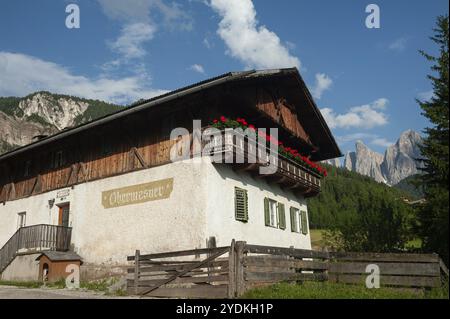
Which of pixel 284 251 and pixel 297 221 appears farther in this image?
pixel 297 221

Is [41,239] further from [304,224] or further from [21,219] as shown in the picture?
[304,224]

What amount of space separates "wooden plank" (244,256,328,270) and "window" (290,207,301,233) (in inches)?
323

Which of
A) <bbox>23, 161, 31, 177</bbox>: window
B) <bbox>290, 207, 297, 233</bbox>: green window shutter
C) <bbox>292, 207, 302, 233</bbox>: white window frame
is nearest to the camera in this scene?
<bbox>290, 207, 297, 233</bbox>: green window shutter

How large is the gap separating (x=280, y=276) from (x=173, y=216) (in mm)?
5806

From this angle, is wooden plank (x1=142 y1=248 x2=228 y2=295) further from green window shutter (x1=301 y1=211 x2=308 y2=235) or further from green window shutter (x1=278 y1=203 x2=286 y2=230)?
green window shutter (x1=301 y1=211 x2=308 y2=235)

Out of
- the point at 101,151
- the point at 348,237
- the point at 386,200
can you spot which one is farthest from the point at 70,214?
the point at 386,200

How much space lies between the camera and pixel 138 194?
1803 cm

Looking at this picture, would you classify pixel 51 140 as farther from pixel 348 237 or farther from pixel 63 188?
pixel 348 237

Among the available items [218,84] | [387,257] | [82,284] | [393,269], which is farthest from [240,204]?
[82,284]

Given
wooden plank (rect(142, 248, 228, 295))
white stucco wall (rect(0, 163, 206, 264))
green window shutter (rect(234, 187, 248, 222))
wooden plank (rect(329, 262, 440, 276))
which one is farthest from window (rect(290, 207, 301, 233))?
wooden plank (rect(142, 248, 228, 295))

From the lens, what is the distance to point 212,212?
16000mm

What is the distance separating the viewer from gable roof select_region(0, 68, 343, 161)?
15.5m

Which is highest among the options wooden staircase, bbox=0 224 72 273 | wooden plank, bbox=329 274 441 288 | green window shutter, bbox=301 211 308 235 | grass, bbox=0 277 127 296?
green window shutter, bbox=301 211 308 235

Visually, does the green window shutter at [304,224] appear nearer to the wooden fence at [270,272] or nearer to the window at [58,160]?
the wooden fence at [270,272]
